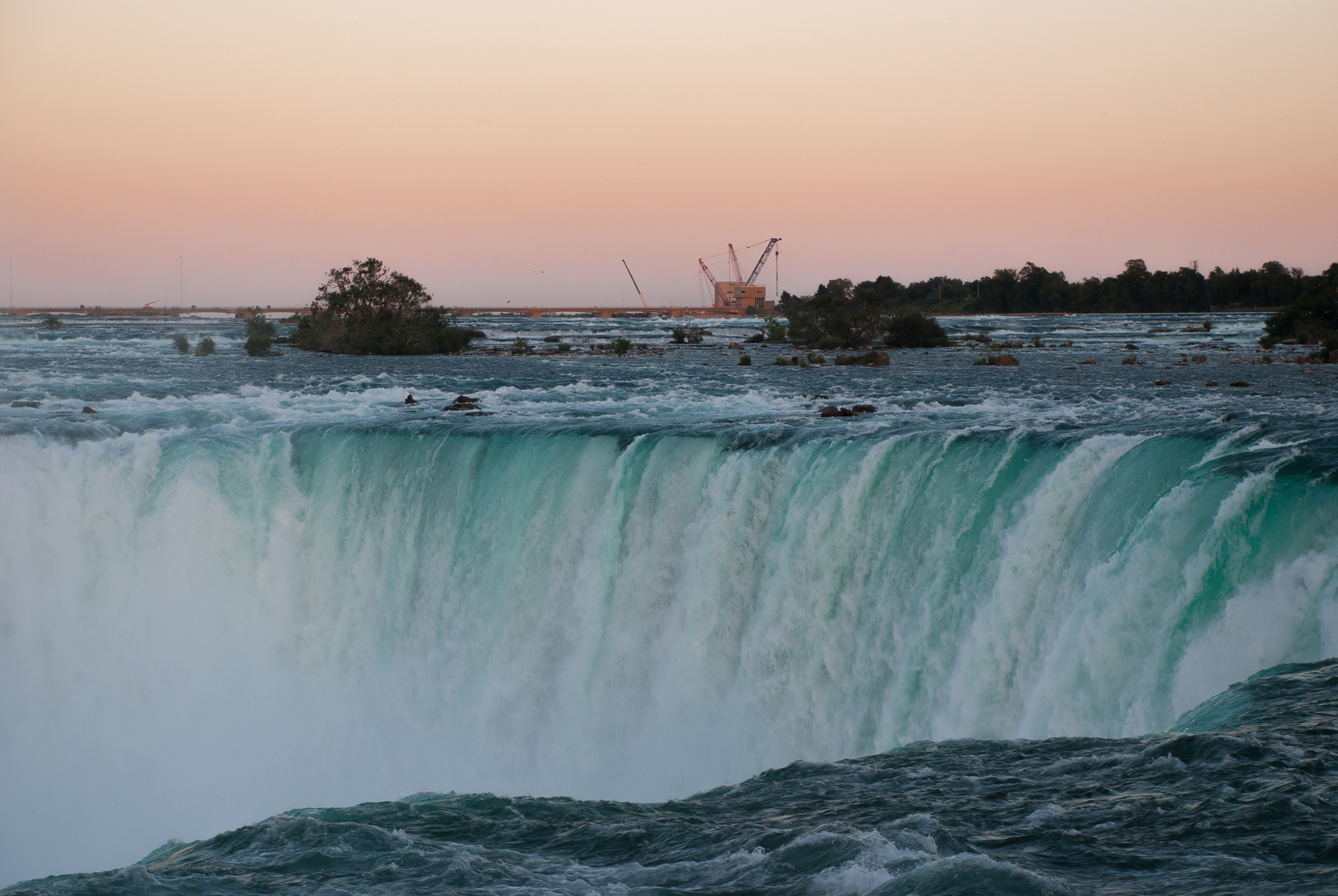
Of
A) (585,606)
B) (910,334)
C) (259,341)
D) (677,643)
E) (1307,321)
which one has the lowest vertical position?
(677,643)

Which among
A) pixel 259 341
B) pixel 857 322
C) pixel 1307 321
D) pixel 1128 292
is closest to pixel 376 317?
pixel 259 341

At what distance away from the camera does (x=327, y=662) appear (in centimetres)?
1664

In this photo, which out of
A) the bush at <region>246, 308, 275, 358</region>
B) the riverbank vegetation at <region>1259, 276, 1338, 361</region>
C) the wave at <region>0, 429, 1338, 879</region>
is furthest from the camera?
the bush at <region>246, 308, 275, 358</region>

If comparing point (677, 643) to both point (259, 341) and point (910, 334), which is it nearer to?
point (259, 341)

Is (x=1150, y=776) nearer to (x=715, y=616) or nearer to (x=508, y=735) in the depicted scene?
(x=715, y=616)

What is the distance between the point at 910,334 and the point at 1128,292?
6672 cm

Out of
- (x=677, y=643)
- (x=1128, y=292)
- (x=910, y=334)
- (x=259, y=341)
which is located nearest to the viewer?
(x=677, y=643)

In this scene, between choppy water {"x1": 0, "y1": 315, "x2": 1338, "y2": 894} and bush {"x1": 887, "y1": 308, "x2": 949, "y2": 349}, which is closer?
choppy water {"x1": 0, "y1": 315, "x2": 1338, "y2": 894}

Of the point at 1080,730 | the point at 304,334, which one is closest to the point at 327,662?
the point at 1080,730

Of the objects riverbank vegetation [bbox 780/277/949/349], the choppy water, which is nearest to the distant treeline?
riverbank vegetation [bbox 780/277/949/349]

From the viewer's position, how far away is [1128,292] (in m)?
108

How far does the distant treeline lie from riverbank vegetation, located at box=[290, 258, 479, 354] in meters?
39.5

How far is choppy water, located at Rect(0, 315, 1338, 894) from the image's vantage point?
289 inches

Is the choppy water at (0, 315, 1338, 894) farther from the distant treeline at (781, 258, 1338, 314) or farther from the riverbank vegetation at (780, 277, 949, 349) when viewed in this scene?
A: the distant treeline at (781, 258, 1338, 314)
